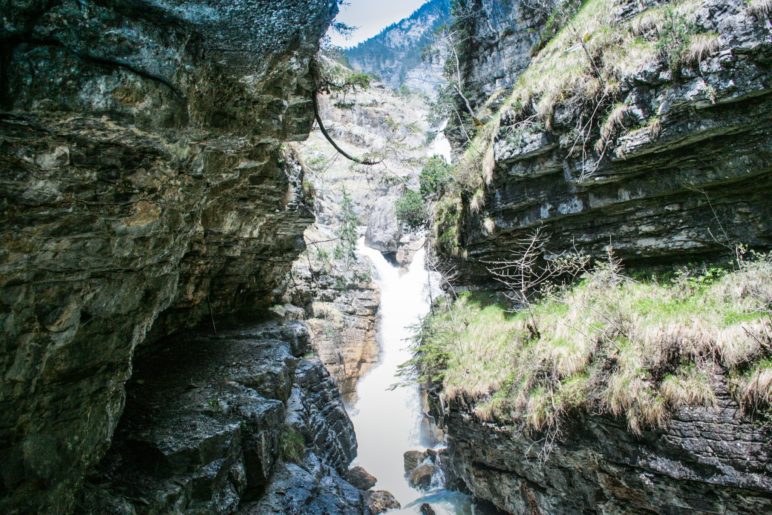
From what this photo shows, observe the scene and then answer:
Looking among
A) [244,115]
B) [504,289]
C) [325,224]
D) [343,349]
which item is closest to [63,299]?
[244,115]

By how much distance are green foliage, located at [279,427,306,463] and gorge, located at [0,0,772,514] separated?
0.24 ft

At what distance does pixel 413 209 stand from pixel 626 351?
1259 cm

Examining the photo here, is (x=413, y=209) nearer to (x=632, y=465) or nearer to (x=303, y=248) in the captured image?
(x=303, y=248)

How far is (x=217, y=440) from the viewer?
5312mm

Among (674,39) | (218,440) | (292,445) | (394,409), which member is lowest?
(394,409)

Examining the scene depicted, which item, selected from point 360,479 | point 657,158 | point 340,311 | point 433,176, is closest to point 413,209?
point 433,176

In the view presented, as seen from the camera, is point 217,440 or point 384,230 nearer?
point 217,440

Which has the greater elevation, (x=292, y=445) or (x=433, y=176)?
(x=433, y=176)

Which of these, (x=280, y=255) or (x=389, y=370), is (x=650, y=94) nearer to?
(x=280, y=255)

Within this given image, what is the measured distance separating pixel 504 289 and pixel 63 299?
9.57m

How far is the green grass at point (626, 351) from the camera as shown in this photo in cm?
554

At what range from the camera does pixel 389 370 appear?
2027 cm

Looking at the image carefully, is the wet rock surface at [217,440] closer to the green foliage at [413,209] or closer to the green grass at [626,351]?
the green grass at [626,351]

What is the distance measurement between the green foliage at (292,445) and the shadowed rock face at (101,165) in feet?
12.2
